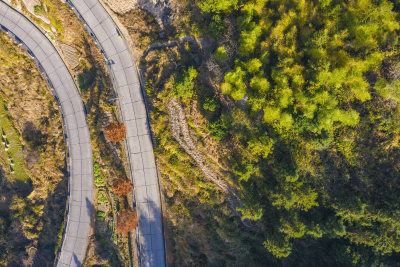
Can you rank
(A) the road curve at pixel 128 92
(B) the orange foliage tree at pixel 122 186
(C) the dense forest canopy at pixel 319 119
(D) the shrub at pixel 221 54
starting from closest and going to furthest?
(C) the dense forest canopy at pixel 319 119 < (D) the shrub at pixel 221 54 < (B) the orange foliage tree at pixel 122 186 < (A) the road curve at pixel 128 92

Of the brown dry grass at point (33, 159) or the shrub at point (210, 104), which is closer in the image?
the shrub at point (210, 104)

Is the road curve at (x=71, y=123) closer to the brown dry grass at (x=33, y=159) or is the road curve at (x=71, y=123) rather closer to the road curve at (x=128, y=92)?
the brown dry grass at (x=33, y=159)

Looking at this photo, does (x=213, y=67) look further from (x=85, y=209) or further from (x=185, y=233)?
(x=85, y=209)

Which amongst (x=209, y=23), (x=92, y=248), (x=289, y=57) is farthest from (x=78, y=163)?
(x=289, y=57)

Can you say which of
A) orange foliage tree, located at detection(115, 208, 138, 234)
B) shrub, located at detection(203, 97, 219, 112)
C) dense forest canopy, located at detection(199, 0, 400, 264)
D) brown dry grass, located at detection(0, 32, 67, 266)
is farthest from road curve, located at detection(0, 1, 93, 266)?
dense forest canopy, located at detection(199, 0, 400, 264)

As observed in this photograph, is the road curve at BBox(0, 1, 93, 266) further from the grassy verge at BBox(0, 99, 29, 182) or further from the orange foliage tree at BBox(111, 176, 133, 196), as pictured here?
the grassy verge at BBox(0, 99, 29, 182)

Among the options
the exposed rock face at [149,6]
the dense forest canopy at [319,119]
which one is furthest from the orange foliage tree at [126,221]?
the exposed rock face at [149,6]

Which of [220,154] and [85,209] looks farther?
[85,209]
